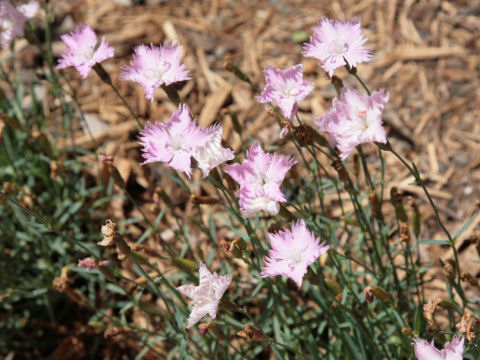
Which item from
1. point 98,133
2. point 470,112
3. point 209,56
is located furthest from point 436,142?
point 98,133

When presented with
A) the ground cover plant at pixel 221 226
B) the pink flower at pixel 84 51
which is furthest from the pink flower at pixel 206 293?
the pink flower at pixel 84 51

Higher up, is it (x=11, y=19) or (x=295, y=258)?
(x=11, y=19)

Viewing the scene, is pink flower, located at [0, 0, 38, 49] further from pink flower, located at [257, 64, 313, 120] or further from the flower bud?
the flower bud

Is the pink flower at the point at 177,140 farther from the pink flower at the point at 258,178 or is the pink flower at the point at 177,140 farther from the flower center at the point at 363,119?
the flower center at the point at 363,119

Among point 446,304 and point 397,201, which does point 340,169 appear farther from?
point 446,304

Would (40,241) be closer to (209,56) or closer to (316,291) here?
(316,291)

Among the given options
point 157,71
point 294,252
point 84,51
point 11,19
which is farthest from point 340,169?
point 11,19

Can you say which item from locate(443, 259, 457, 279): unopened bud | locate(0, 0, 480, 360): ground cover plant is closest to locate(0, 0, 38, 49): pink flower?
locate(0, 0, 480, 360): ground cover plant

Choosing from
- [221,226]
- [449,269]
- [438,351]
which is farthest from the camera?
[221,226]
